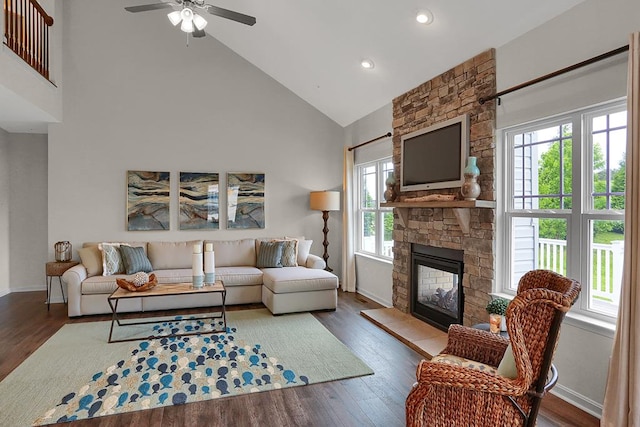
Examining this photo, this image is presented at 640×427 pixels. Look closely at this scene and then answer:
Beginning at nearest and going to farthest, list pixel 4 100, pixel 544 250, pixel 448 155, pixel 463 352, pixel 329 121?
pixel 463 352, pixel 544 250, pixel 448 155, pixel 4 100, pixel 329 121

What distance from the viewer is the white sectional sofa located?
15.3 ft

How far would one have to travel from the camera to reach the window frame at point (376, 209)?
557 cm

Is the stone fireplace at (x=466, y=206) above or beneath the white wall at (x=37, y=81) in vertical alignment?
beneath

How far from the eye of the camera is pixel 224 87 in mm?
6016

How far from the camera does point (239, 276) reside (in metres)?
5.17

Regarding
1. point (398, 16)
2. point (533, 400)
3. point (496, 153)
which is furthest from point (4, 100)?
point (533, 400)

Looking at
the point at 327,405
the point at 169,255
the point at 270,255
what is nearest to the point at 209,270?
the point at 270,255

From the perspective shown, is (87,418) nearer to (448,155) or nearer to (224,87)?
(448,155)

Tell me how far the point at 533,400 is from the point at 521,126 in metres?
2.30

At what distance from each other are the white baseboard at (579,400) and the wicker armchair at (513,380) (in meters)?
1.14

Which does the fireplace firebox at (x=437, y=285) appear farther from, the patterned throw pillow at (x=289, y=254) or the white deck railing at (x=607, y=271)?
the patterned throw pillow at (x=289, y=254)

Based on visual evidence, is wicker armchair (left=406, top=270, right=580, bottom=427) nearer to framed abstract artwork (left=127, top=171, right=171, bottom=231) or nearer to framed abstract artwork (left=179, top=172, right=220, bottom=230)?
framed abstract artwork (left=179, top=172, right=220, bottom=230)

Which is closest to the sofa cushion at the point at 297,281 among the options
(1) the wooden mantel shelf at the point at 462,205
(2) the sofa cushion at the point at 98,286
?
(1) the wooden mantel shelf at the point at 462,205

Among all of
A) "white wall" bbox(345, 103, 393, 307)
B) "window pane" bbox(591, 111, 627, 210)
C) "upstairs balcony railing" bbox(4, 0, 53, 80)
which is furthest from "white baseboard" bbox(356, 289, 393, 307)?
"upstairs balcony railing" bbox(4, 0, 53, 80)
